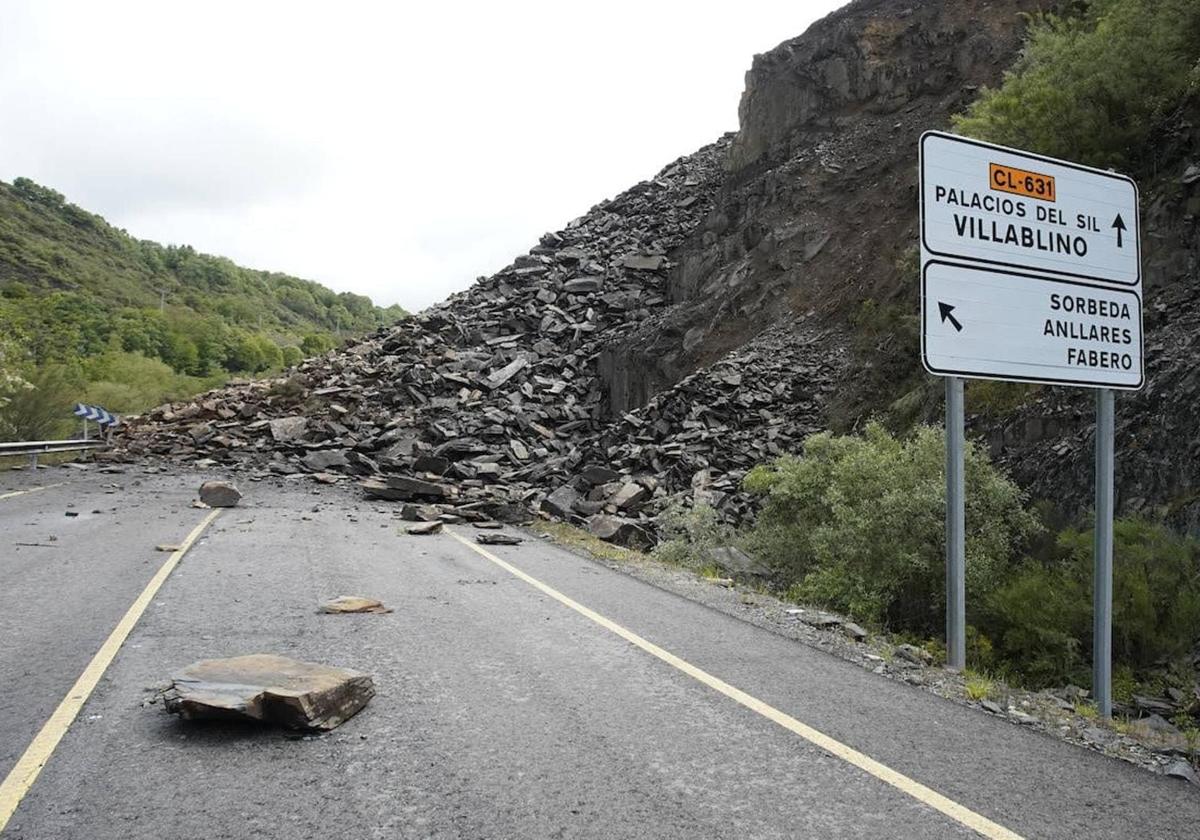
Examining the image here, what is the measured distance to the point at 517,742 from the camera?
157 inches

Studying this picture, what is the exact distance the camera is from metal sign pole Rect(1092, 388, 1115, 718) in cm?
591

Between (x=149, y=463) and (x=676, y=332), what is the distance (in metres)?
19.0

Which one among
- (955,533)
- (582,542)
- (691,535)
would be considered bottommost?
(582,542)

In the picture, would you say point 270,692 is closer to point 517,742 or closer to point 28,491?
point 517,742

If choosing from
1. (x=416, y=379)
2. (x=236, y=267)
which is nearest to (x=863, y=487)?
(x=416, y=379)

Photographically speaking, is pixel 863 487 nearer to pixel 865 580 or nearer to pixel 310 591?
pixel 865 580

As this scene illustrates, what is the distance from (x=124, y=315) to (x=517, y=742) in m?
123

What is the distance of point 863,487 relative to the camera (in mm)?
11188

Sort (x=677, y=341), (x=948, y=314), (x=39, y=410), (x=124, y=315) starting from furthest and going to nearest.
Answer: (x=124, y=315) < (x=39, y=410) < (x=677, y=341) < (x=948, y=314)

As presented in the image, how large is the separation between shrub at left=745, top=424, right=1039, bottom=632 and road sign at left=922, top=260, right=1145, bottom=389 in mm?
3822

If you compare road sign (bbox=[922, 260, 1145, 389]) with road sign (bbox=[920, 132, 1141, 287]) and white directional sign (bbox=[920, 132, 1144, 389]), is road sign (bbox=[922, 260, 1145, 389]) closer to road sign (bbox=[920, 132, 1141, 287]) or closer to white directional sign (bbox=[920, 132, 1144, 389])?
white directional sign (bbox=[920, 132, 1144, 389])

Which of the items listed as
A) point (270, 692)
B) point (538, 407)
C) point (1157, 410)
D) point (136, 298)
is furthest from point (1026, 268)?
point (136, 298)

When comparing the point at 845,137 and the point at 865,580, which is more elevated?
the point at 845,137

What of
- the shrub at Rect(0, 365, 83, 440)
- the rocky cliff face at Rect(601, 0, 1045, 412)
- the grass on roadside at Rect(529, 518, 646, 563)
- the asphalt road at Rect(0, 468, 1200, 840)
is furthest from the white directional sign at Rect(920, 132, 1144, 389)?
the shrub at Rect(0, 365, 83, 440)
